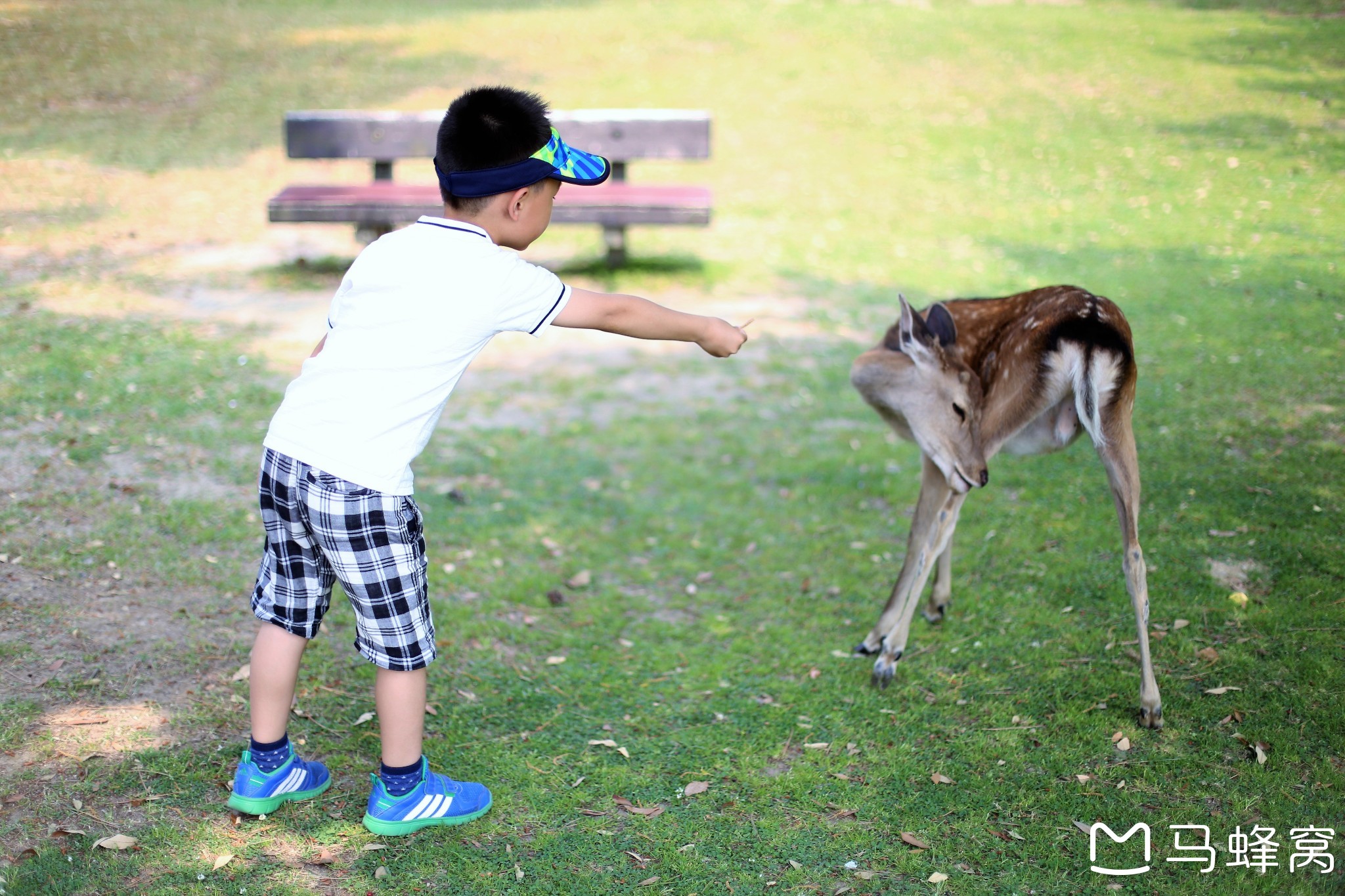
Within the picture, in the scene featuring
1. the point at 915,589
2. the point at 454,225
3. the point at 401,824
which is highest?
the point at 454,225

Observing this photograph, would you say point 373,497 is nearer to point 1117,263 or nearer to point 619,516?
point 619,516

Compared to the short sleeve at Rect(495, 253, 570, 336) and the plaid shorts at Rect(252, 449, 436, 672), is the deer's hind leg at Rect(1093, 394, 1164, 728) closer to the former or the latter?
the short sleeve at Rect(495, 253, 570, 336)

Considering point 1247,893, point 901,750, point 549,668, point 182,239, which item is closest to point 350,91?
point 182,239

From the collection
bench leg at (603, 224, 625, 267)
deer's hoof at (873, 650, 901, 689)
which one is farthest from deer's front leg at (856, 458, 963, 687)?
bench leg at (603, 224, 625, 267)

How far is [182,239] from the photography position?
10430mm

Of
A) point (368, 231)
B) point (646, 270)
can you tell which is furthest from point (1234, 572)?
point (368, 231)

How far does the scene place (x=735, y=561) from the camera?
5.42 metres

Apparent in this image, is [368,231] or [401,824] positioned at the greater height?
[368,231]

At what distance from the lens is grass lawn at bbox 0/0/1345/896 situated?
3.42 metres

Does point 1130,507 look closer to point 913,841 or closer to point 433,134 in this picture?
point 913,841

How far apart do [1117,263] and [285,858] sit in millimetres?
8974

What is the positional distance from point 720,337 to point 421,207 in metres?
6.89

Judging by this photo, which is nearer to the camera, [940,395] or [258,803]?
[258,803]

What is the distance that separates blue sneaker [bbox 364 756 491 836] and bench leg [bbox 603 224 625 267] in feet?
23.4
